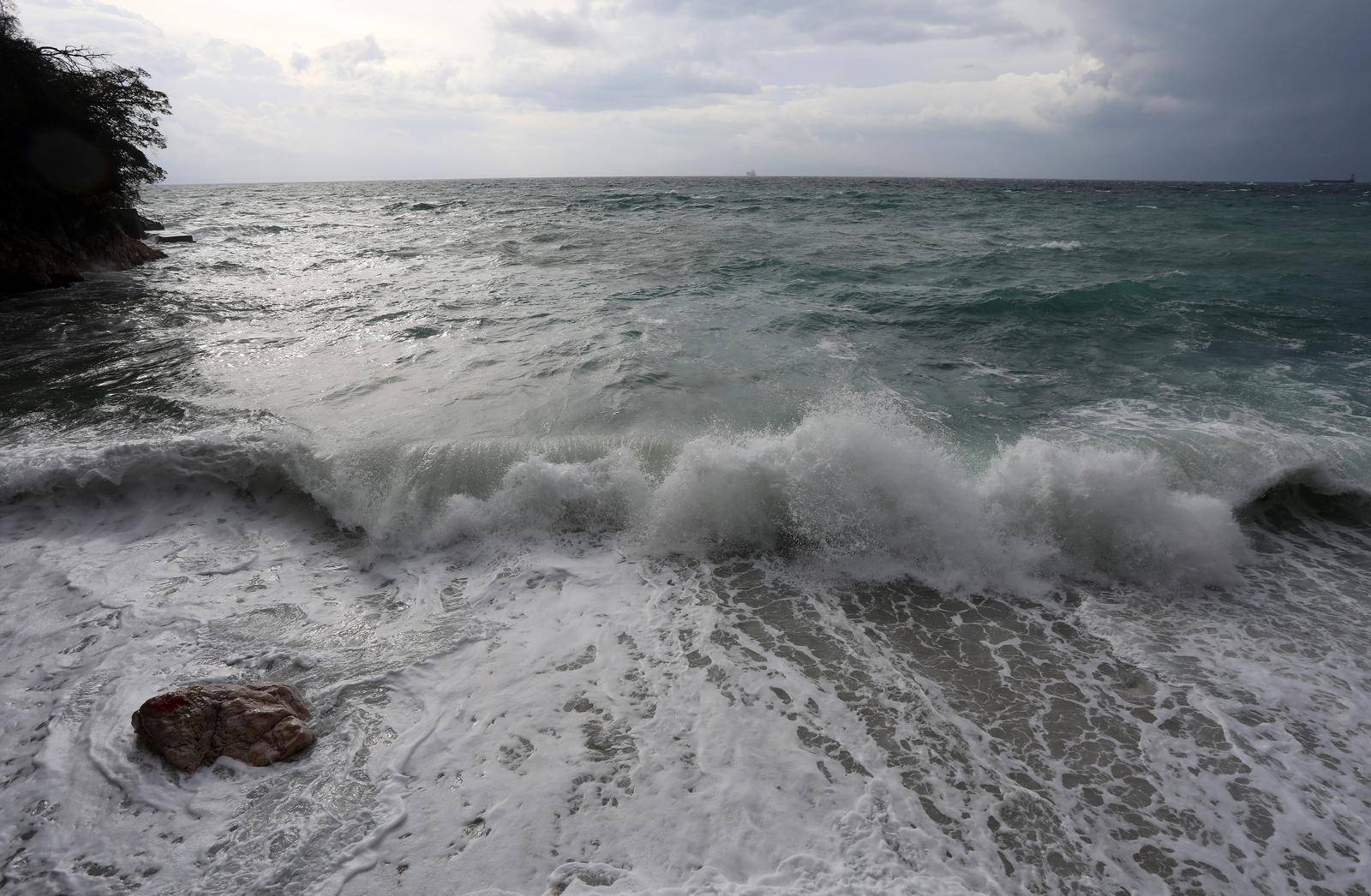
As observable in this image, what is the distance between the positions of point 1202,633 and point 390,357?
10.5 meters

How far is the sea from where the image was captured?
308cm

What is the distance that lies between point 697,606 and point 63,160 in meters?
18.5

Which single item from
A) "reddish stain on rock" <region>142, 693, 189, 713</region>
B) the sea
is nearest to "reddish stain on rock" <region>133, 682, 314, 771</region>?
"reddish stain on rock" <region>142, 693, 189, 713</region>

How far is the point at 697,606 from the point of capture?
485 cm

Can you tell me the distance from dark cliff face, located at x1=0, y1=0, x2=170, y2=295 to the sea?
394 cm

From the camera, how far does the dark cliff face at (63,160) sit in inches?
512

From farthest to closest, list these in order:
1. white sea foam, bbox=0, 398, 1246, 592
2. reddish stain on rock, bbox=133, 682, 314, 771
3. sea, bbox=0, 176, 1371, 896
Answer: white sea foam, bbox=0, 398, 1246, 592 < reddish stain on rock, bbox=133, 682, 314, 771 < sea, bbox=0, 176, 1371, 896

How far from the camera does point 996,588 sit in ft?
16.8

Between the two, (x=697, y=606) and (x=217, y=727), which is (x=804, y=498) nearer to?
(x=697, y=606)

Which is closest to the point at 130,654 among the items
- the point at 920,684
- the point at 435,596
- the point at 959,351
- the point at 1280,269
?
the point at 435,596

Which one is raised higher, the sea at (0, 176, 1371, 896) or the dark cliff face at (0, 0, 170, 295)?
the dark cliff face at (0, 0, 170, 295)

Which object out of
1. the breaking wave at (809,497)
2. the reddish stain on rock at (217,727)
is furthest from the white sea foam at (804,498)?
the reddish stain on rock at (217,727)

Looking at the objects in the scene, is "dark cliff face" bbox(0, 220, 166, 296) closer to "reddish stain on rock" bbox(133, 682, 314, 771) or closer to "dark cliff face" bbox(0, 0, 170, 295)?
"dark cliff face" bbox(0, 0, 170, 295)

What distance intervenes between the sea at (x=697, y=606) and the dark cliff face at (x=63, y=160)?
3936 millimetres
